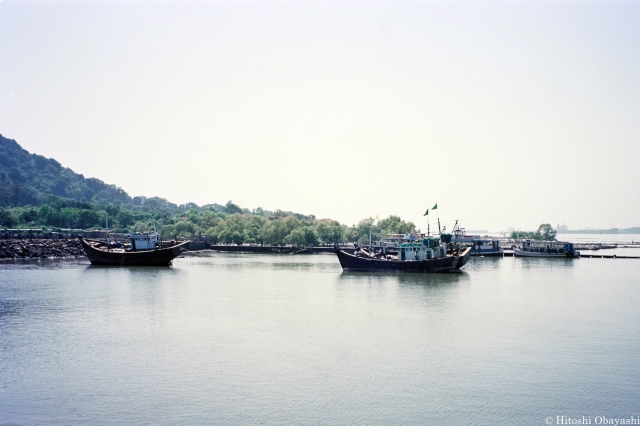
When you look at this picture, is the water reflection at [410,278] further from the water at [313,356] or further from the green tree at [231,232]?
the green tree at [231,232]

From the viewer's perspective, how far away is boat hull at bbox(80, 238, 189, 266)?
232 feet

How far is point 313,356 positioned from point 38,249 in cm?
7687

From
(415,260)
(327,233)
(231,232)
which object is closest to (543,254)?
(415,260)

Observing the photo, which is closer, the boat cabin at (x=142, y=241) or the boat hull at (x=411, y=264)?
the boat hull at (x=411, y=264)

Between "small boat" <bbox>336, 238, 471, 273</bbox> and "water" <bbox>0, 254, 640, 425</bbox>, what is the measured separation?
52.4 feet

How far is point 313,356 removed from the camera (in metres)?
24.4

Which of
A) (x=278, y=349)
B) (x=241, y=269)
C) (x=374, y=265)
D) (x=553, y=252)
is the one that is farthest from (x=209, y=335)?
(x=553, y=252)

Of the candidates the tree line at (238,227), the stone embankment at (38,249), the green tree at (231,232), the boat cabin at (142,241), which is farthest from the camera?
the green tree at (231,232)

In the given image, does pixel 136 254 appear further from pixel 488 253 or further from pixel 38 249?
pixel 488 253

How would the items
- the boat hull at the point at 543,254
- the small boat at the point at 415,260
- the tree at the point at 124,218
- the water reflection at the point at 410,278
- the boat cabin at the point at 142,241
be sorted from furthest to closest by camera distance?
1. the tree at the point at 124,218
2. the boat hull at the point at 543,254
3. the boat cabin at the point at 142,241
4. the small boat at the point at 415,260
5. the water reflection at the point at 410,278

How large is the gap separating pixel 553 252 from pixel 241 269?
196 feet

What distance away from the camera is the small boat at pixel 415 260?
203 ft

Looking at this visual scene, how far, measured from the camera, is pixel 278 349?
84.2 feet

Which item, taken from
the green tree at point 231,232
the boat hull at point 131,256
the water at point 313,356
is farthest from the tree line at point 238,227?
the water at point 313,356
